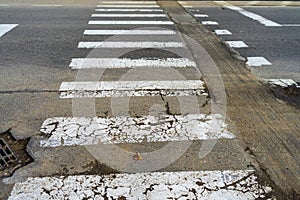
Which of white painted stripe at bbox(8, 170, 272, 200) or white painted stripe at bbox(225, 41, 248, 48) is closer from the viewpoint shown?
white painted stripe at bbox(8, 170, 272, 200)

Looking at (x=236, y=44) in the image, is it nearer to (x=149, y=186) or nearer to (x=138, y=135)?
(x=138, y=135)

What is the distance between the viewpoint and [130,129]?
4355mm

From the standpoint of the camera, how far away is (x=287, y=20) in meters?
10.9

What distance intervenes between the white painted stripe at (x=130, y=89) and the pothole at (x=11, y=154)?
51.4 inches

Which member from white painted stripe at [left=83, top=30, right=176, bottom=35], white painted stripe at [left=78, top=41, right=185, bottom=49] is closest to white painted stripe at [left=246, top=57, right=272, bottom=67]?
white painted stripe at [left=78, top=41, right=185, bottom=49]

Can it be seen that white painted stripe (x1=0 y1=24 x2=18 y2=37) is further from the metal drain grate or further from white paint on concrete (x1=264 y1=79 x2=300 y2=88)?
white paint on concrete (x1=264 y1=79 x2=300 y2=88)

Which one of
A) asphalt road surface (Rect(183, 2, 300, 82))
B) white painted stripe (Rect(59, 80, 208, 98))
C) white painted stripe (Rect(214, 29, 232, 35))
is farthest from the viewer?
white painted stripe (Rect(214, 29, 232, 35))

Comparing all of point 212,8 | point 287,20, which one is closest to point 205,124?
point 287,20

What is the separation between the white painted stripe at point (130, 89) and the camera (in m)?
5.31

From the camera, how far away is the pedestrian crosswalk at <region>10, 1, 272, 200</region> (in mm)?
3254

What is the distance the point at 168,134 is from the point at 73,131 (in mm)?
1227

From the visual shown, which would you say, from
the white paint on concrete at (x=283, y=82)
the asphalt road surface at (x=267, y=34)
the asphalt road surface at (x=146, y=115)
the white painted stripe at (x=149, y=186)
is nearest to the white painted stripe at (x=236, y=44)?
the asphalt road surface at (x=267, y=34)

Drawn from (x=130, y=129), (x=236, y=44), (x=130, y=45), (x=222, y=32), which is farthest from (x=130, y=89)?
(x=222, y=32)

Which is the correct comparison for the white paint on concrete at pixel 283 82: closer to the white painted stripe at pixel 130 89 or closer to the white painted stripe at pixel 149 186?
the white painted stripe at pixel 130 89
